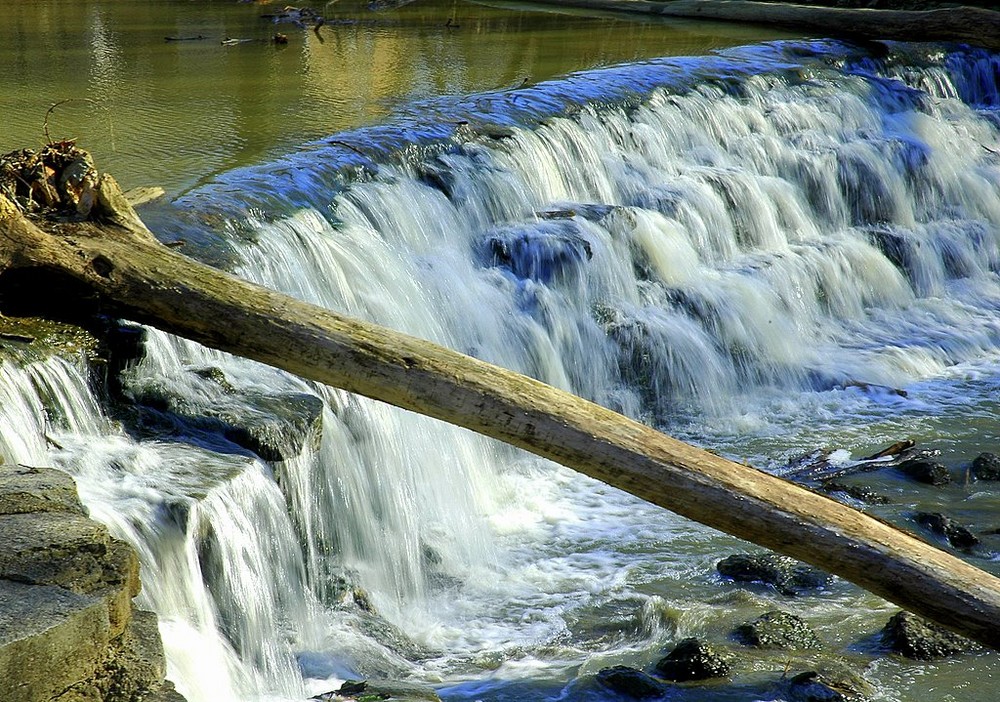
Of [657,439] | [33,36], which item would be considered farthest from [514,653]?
[33,36]

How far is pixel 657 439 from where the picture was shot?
14.4 feet

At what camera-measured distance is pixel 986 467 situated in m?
7.13

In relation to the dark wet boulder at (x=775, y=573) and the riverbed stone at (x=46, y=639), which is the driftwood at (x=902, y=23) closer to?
the dark wet boulder at (x=775, y=573)

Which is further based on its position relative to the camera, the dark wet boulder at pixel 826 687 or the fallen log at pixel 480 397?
the dark wet boulder at pixel 826 687

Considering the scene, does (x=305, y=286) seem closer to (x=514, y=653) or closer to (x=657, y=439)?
(x=514, y=653)

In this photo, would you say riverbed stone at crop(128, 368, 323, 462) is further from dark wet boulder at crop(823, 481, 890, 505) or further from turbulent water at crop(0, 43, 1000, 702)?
dark wet boulder at crop(823, 481, 890, 505)

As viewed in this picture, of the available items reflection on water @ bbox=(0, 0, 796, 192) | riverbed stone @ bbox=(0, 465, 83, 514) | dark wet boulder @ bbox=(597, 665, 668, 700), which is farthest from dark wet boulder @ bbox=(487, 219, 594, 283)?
riverbed stone @ bbox=(0, 465, 83, 514)

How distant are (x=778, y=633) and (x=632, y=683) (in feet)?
2.71

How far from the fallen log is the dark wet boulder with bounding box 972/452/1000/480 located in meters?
3.04

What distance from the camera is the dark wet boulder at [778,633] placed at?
5.13 meters

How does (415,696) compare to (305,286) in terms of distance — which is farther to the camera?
(305,286)

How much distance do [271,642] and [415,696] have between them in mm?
782

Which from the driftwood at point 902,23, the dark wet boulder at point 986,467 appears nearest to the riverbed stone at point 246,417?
the dark wet boulder at point 986,467

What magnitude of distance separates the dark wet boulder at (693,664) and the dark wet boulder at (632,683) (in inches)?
3.6
